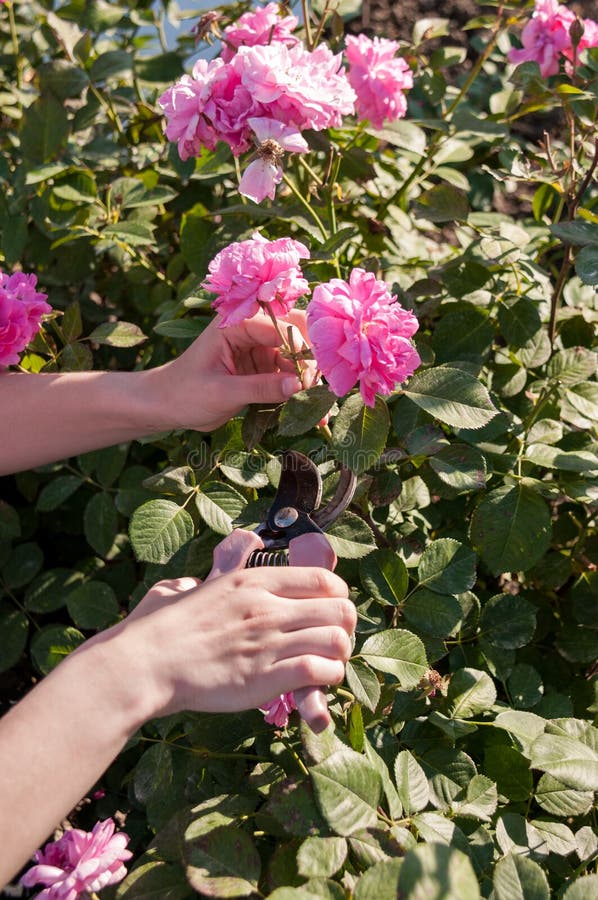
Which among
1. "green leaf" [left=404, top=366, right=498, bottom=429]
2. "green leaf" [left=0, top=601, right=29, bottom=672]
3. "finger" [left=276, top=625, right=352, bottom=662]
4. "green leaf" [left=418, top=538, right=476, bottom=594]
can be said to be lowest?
"green leaf" [left=0, top=601, right=29, bottom=672]

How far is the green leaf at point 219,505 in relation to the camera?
1.35 metres

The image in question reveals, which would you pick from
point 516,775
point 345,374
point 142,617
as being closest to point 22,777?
point 142,617

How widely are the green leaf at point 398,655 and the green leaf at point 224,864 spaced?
287mm

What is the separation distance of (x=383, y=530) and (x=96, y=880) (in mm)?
712

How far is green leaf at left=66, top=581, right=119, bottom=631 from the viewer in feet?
5.26

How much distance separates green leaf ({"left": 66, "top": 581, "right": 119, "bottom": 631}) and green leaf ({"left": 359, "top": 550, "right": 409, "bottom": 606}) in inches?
20.3

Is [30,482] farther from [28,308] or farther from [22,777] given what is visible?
[22,777]

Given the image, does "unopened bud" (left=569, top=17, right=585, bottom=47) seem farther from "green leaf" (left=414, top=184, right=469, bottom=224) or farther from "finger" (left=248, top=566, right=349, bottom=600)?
"finger" (left=248, top=566, right=349, bottom=600)

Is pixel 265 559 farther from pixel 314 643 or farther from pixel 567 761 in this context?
pixel 567 761

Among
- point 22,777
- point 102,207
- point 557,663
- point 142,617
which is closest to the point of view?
point 22,777

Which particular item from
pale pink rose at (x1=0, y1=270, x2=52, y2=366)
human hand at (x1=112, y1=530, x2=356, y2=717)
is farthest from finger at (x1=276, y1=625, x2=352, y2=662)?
pale pink rose at (x1=0, y1=270, x2=52, y2=366)

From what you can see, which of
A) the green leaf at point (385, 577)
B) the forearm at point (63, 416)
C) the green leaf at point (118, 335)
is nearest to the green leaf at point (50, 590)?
the forearm at point (63, 416)

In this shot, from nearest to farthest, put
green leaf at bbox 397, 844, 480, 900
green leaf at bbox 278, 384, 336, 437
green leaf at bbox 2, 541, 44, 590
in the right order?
green leaf at bbox 397, 844, 480, 900
green leaf at bbox 278, 384, 336, 437
green leaf at bbox 2, 541, 44, 590

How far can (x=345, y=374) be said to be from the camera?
1096 mm
